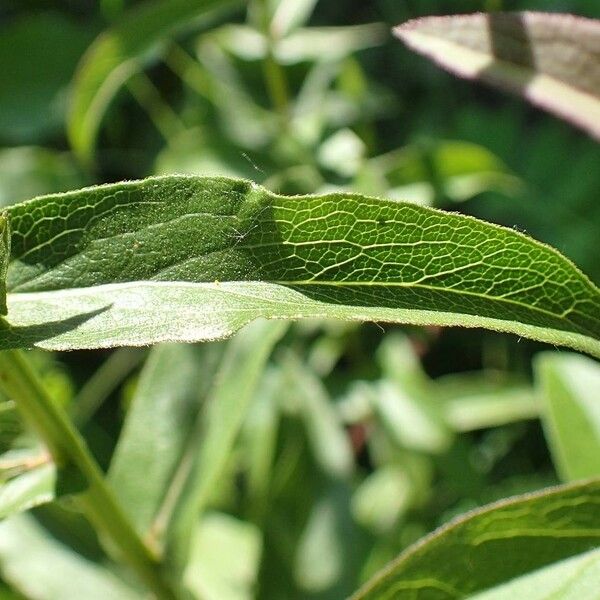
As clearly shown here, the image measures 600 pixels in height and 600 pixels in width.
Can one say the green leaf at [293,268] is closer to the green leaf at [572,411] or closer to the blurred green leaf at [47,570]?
the green leaf at [572,411]

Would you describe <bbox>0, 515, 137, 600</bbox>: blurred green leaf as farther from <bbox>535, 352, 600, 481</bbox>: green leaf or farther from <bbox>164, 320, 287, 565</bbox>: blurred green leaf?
<bbox>535, 352, 600, 481</bbox>: green leaf

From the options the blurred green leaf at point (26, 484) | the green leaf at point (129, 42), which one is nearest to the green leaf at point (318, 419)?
the green leaf at point (129, 42)

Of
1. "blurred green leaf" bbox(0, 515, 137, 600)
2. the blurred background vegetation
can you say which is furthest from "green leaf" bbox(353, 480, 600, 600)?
"blurred green leaf" bbox(0, 515, 137, 600)

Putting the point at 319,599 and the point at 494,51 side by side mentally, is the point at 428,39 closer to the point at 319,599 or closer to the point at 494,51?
the point at 494,51

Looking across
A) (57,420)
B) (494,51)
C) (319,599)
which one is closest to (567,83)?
(494,51)

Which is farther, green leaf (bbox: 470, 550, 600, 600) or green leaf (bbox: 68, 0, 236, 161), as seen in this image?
green leaf (bbox: 68, 0, 236, 161)

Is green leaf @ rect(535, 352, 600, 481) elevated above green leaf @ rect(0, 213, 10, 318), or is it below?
below
